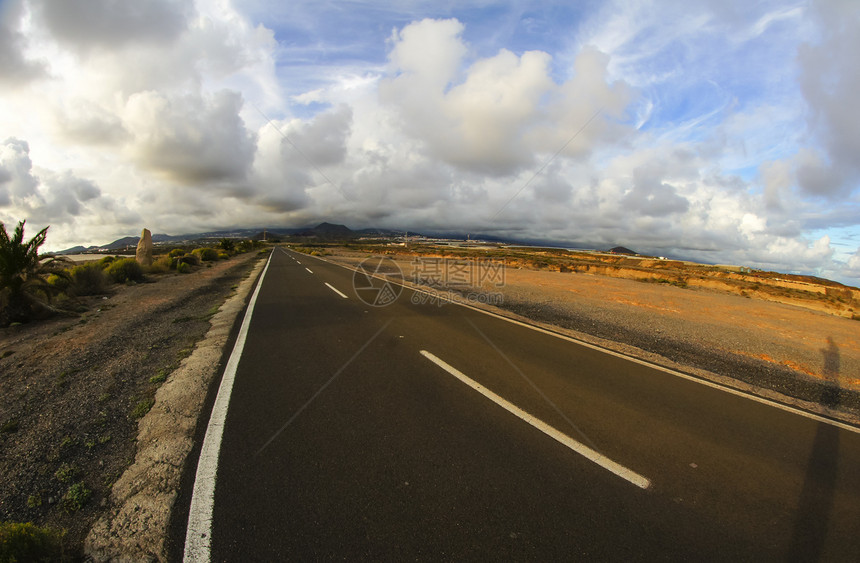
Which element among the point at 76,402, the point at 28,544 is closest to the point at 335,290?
the point at 76,402

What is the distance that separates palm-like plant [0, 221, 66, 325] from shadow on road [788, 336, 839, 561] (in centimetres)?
1393

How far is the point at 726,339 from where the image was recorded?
27.8ft

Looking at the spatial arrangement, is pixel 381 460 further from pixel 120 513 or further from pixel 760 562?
pixel 760 562

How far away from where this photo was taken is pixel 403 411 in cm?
402

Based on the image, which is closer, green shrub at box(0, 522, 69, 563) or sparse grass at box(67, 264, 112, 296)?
green shrub at box(0, 522, 69, 563)

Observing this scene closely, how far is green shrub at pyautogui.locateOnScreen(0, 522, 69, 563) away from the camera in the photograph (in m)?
1.91

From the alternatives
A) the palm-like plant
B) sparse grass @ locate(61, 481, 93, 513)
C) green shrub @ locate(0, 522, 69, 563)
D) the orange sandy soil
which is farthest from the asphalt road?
the palm-like plant

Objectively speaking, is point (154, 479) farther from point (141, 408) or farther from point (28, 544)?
point (141, 408)

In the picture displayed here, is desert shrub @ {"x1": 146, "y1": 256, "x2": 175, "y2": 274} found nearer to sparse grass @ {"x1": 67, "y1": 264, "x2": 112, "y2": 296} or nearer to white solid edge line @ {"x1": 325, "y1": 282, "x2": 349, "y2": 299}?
sparse grass @ {"x1": 67, "y1": 264, "x2": 112, "y2": 296}

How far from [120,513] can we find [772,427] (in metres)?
6.51

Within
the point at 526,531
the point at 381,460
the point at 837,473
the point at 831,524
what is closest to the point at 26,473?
the point at 381,460

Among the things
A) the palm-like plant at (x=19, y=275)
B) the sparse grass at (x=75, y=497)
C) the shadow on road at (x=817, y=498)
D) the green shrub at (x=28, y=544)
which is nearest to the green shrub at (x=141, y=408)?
the sparse grass at (x=75, y=497)

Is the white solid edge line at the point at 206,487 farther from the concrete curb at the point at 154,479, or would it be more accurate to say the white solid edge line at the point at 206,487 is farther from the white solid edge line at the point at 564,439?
the white solid edge line at the point at 564,439

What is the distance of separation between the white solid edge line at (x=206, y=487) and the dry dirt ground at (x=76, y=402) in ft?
1.98
